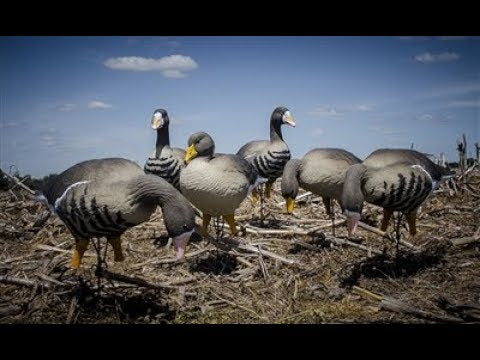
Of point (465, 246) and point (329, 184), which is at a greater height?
point (329, 184)

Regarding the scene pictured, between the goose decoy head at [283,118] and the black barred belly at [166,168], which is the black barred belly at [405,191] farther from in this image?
the goose decoy head at [283,118]

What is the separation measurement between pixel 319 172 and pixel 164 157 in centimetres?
288

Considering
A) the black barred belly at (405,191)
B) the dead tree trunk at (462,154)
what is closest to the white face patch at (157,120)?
the black barred belly at (405,191)

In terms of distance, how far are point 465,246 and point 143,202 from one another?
17.0 ft

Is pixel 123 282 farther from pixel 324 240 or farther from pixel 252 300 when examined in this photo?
pixel 324 240

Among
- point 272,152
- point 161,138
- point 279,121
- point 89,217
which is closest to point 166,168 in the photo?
point 161,138

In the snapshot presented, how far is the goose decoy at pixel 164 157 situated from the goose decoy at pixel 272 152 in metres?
1.80

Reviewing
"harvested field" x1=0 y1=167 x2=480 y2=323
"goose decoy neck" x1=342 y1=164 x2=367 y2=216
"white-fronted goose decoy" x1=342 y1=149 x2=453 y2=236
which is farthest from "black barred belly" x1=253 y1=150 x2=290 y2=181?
"goose decoy neck" x1=342 y1=164 x2=367 y2=216

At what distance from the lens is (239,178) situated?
6121mm

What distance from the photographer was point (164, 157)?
7625mm

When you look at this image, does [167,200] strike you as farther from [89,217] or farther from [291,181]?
[291,181]

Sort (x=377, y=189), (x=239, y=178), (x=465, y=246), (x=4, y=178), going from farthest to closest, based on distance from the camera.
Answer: (x=4, y=178) < (x=465, y=246) < (x=239, y=178) < (x=377, y=189)

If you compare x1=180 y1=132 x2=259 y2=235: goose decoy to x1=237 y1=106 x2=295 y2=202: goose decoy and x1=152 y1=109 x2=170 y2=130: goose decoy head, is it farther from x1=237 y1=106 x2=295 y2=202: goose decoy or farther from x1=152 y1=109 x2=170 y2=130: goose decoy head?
x1=237 y1=106 x2=295 y2=202: goose decoy
